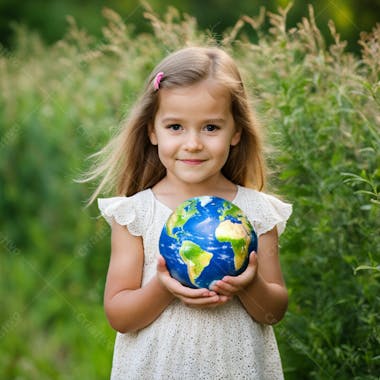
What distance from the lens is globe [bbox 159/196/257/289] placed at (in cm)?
297

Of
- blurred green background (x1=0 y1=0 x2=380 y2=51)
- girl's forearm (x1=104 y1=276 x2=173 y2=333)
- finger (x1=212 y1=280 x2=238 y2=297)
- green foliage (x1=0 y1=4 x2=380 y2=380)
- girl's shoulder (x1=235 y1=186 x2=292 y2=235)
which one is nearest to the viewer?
finger (x1=212 y1=280 x2=238 y2=297)

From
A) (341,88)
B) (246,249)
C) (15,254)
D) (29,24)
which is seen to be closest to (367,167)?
(341,88)

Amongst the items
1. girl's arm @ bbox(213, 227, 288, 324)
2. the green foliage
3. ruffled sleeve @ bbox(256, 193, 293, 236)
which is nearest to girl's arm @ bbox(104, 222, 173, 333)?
girl's arm @ bbox(213, 227, 288, 324)

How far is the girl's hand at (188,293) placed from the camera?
2.98 metres

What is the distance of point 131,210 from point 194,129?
44 cm

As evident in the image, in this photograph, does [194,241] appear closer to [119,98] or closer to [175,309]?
[175,309]

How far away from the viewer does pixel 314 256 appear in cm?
410

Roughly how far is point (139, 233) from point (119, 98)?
278cm

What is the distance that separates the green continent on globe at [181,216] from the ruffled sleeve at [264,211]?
37 cm

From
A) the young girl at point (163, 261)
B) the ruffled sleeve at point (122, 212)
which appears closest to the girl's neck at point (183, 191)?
the young girl at point (163, 261)

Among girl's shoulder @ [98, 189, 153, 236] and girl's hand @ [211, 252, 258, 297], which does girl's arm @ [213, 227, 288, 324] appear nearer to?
girl's hand @ [211, 252, 258, 297]

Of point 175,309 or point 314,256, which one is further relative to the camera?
point 314,256

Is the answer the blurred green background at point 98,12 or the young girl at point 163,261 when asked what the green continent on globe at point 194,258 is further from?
the blurred green background at point 98,12

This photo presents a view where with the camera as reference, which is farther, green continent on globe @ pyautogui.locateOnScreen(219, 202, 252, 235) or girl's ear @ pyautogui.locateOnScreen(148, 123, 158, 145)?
girl's ear @ pyautogui.locateOnScreen(148, 123, 158, 145)
